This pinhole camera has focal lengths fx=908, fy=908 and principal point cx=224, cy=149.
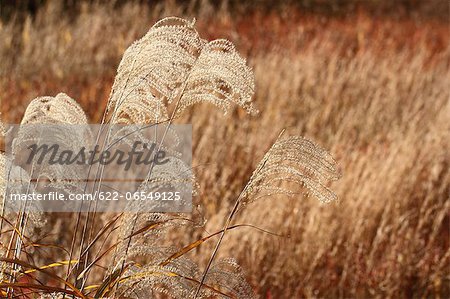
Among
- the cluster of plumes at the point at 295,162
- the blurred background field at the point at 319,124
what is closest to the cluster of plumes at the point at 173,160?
the cluster of plumes at the point at 295,162

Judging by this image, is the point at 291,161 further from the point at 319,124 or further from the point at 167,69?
the point at 319,124

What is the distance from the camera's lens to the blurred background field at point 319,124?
5.13 metres

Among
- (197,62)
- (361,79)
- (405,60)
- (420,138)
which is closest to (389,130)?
(420,138)

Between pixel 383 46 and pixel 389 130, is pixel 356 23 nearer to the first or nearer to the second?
pixel 383 46

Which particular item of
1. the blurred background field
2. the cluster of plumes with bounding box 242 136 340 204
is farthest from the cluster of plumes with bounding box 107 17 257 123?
the blurred background field

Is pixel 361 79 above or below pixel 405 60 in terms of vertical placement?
below

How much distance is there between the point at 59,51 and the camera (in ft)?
30.0

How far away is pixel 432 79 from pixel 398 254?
4778mm

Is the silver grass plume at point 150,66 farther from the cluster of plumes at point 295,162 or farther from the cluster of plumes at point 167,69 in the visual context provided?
the cluster of plumes at point 295,162

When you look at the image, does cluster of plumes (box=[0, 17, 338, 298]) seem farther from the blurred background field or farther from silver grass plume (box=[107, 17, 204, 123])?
the blurred background field

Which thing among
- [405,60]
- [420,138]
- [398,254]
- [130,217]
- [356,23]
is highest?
[356,23]

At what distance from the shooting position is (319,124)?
7.92m

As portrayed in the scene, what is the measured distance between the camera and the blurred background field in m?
5.13

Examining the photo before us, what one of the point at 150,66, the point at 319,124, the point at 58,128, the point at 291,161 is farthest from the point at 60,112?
the point at 319,124
